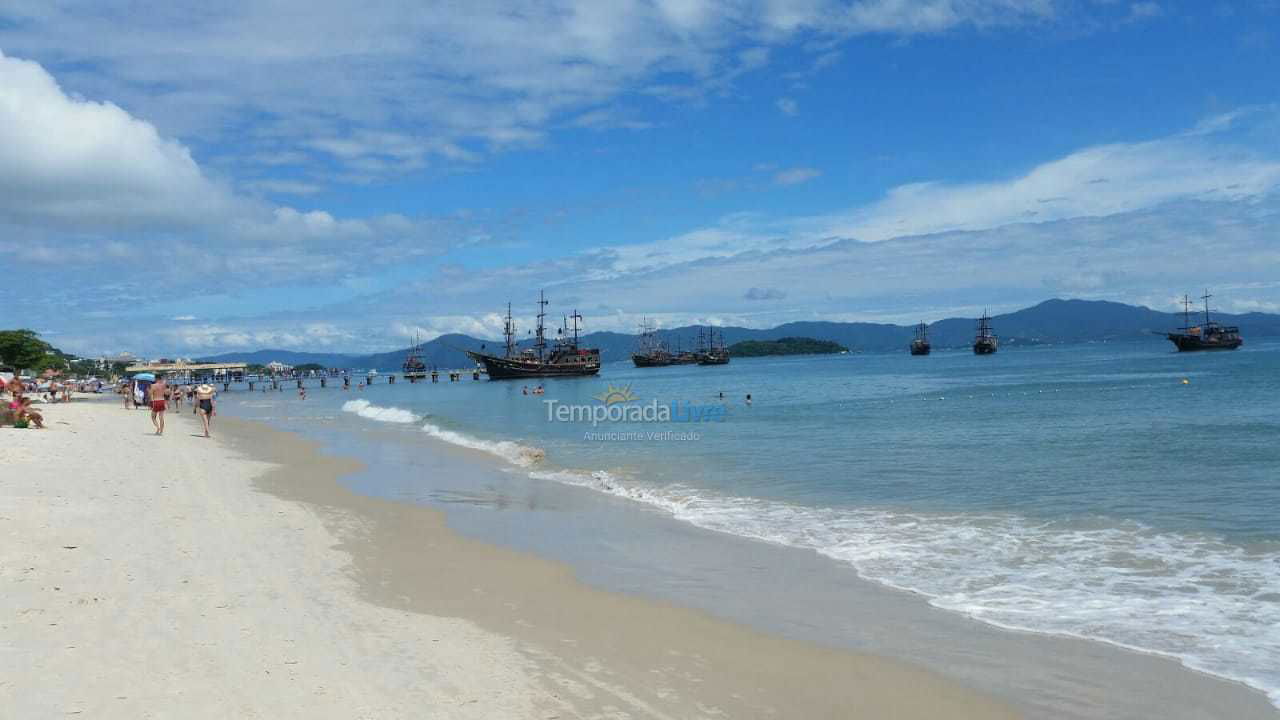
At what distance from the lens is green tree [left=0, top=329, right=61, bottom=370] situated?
155 feet

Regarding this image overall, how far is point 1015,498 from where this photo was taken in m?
13.9

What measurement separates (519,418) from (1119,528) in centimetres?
3059

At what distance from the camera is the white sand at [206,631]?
4887mm

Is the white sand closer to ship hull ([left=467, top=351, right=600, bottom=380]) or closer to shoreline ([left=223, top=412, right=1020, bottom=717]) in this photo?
shoreline ([left=223, top=412, right=1020, bottom=717])

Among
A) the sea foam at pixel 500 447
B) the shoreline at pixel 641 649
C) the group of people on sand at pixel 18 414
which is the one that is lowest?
the sea foam at pixel 500 447

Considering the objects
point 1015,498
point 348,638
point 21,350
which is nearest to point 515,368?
point 21,350

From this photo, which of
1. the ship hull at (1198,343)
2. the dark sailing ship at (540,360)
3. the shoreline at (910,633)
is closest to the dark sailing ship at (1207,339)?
the ship hull at (1198,343)

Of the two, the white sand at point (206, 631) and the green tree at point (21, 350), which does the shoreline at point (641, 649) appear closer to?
the white sand at point (206, 631)

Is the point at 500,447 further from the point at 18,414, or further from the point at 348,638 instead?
the point at 348,638

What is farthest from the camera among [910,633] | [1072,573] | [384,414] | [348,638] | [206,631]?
[384,414]

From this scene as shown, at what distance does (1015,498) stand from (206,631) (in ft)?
41.8

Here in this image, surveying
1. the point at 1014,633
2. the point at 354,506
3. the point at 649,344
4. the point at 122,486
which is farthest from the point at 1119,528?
the point at 649,344

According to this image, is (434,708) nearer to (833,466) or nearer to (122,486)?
(122,486)

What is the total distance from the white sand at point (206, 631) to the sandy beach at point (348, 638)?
0.8 inches
